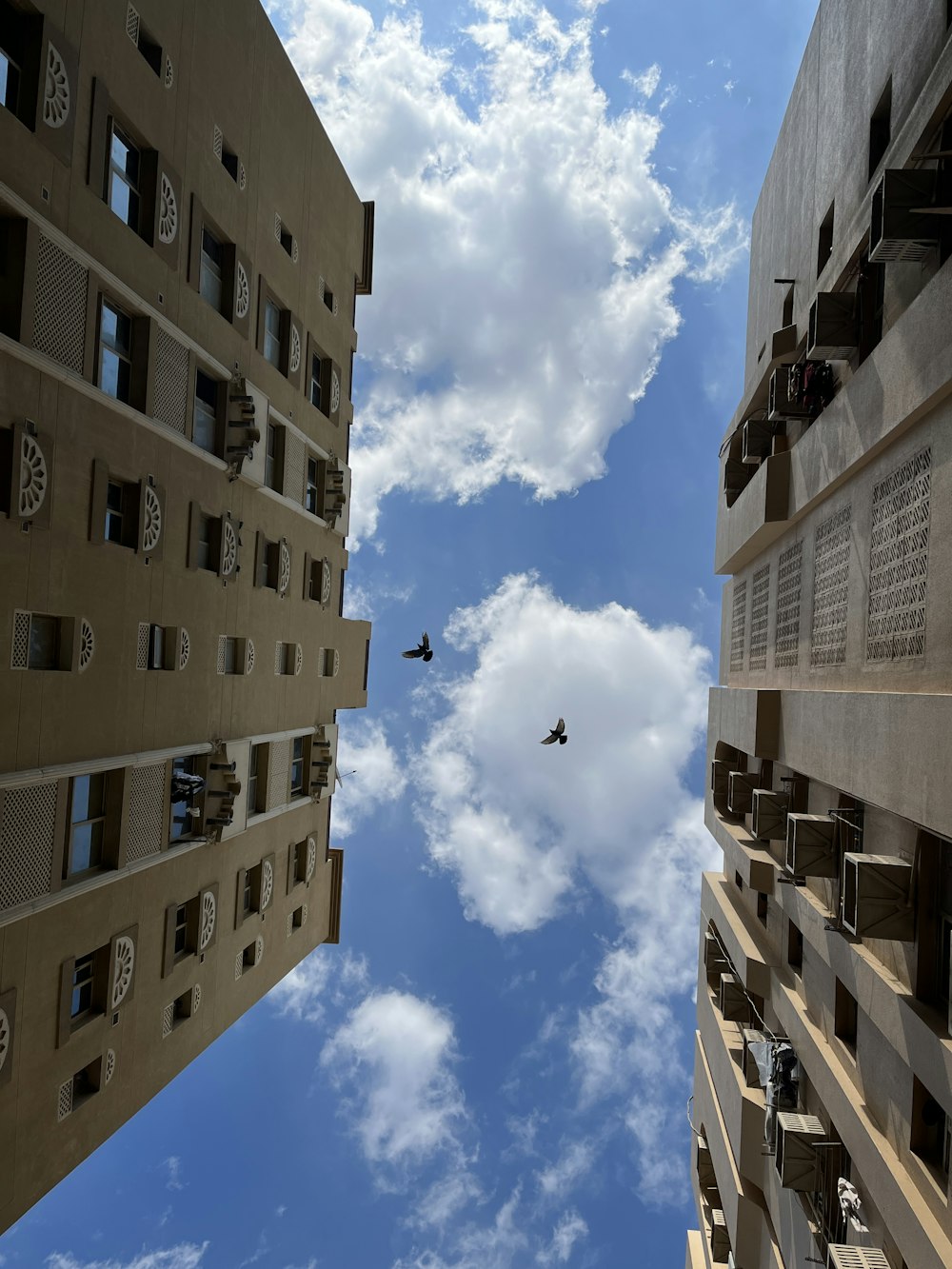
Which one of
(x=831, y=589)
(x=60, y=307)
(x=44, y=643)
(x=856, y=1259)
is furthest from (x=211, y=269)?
(x=856, y=1259)

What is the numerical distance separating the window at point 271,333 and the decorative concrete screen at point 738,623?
16235 millimetres

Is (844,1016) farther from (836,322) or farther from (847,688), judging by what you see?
(836,322)

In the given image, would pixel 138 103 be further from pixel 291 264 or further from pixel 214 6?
pixel 291 264

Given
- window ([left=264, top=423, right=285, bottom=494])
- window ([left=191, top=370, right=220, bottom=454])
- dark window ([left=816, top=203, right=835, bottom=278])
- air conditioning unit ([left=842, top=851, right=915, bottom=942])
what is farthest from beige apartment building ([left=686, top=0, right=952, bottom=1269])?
window ([left=264, top=423, right=285, bottom=494])

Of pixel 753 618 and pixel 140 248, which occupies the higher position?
pixel 140 248

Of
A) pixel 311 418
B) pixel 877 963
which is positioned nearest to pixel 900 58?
pixel 877 963

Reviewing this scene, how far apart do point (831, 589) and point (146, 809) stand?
14937 millimetres

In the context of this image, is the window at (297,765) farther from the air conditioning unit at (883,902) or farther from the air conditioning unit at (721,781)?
the air conditioning unit at (883,902)

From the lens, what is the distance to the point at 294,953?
24969mm

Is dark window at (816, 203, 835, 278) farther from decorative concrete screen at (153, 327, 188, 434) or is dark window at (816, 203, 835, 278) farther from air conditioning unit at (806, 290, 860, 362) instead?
decorative concrete screen at (153, 327, 188, 434)

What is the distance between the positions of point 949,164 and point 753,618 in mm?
13476

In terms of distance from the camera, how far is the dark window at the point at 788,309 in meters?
18.6

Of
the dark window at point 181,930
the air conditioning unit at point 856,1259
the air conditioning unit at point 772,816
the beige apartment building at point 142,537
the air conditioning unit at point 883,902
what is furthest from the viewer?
the dark window at point 181,930

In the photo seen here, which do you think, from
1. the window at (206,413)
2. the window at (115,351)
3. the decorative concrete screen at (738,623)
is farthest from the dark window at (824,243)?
the window at (115,351)
